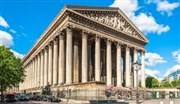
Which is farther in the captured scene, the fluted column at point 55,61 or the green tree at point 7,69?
the green tree at point 7,69

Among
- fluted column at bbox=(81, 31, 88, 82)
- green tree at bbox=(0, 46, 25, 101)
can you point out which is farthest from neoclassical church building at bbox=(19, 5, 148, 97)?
green tree at bbox=(0, 46, 25, 101)

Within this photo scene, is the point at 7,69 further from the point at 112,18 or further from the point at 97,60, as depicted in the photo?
the point at 112,18

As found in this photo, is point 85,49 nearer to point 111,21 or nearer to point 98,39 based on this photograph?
point 98,39

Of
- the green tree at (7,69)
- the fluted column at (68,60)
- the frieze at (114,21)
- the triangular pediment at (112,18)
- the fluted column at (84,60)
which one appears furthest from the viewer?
the frieze at (114,21)

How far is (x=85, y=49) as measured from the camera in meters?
82.1

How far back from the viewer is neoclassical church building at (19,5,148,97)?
261ft

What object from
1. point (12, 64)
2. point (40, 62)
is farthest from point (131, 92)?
point (40, 62)

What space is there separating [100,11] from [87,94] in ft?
103

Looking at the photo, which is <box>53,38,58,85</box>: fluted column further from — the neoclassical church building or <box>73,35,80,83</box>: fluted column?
<box>73,35,80,83</box>: fluted column

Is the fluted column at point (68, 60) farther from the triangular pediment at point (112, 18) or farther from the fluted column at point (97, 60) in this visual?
the fluted column at point (97, 60)

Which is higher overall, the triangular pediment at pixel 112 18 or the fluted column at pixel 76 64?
the triangular pediment at pixel 112 18

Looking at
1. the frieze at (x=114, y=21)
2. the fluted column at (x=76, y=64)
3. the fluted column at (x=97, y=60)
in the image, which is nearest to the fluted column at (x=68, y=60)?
the frieze at (x=114, y=21)

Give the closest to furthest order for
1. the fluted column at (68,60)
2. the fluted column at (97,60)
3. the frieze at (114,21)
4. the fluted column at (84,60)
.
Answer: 1. the fluted column at (68,60)
2. the fluted column at (84,60)
3. the fluted column at (97,60)
4. the frieze at (114,21)

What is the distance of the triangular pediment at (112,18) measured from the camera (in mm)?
84000
